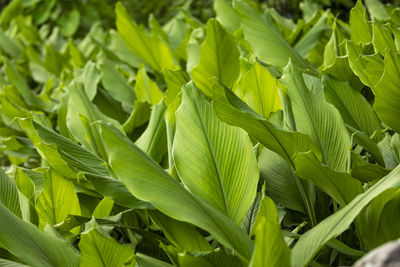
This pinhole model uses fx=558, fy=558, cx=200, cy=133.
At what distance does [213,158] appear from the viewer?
1.17m

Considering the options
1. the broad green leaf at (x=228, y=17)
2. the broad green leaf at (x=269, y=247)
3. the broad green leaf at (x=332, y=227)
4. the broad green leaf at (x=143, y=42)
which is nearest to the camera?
the broad green leaf at (x=269, y=247)

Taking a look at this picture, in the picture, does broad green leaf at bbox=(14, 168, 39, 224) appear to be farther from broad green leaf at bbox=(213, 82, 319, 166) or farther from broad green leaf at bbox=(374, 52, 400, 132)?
broad green leaf at bbox=(374, 52, 400, 132)

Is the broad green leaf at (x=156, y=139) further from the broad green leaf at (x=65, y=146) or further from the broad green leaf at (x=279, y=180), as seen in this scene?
the broad green leaf at (x=279, y=180)

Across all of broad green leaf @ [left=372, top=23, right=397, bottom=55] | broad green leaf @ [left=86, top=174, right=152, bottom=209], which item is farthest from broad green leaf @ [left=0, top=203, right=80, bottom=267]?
broad green leaf @ [left=372, top=23, right=397, bottom=55]

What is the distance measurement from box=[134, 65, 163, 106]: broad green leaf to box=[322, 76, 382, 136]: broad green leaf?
0.72m

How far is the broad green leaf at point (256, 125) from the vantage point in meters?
1.13

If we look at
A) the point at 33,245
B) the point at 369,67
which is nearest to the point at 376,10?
the point at 369,67

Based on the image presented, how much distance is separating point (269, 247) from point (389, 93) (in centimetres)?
56

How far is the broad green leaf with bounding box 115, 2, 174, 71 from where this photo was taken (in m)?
2.47

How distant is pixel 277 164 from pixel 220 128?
0.22 m

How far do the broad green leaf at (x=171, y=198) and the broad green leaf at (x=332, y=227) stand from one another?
10 cm

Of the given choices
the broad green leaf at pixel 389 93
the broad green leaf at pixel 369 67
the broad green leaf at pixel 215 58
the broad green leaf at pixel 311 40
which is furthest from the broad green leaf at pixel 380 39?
the broad green leaf at pixel 311 40

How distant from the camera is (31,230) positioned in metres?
1.10

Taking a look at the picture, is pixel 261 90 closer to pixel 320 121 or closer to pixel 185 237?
pixel 320 121
